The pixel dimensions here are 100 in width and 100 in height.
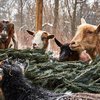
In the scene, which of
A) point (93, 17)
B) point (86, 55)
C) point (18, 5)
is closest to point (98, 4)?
point (93, 17)

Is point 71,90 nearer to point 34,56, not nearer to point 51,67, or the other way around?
point 51,67

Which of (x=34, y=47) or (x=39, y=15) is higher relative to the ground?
(x=39, y=15)

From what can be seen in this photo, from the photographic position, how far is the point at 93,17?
2491 cm

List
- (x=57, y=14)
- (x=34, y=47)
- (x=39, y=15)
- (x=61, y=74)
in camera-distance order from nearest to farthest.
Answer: (x=61, y=74) < (x=34, y=47) < (x=39, y=15) < (x=57, y=14)

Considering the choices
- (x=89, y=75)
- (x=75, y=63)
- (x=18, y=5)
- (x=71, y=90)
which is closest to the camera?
(x=71, y=90)

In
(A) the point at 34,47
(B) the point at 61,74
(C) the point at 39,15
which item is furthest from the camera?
(C) the point at 39,15

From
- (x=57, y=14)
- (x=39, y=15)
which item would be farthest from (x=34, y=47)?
(x=57, y=14)

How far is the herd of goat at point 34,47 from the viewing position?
3.55 m

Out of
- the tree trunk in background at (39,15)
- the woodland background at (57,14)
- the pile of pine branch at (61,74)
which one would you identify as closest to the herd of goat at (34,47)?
the pile of pine branch at (61,74)

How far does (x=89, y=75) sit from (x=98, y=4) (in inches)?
783

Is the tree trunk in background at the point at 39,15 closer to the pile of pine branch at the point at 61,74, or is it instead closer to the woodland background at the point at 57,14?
Result: the pile of pine branch at the point at 61,74

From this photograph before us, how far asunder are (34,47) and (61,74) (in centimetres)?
321

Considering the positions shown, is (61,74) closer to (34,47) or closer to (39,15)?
(34,47)

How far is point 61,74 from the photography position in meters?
4.47
